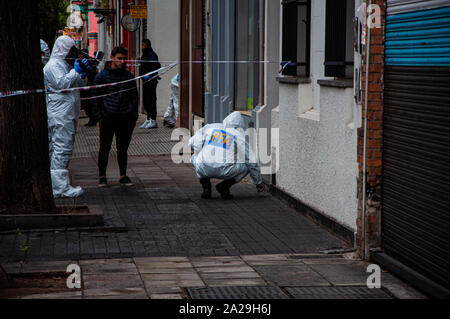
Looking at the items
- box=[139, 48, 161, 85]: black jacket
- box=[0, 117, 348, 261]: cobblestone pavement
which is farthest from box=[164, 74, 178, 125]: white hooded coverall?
box=[0, 117, 348, 261]: cobblestone pavement

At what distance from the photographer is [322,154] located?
920 cm

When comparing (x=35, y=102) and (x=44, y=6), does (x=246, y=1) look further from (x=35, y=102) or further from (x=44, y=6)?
(x=44, y=6)

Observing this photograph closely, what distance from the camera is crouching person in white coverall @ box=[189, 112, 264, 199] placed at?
35.8ft

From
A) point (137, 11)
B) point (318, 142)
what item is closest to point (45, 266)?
point (318, 142)

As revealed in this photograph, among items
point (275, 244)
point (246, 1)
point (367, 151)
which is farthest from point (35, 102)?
point (246, 1)

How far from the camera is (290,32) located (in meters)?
10.7

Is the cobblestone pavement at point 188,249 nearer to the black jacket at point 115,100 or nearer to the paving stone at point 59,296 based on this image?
the paving stone at point 59,296

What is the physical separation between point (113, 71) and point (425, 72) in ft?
20.9

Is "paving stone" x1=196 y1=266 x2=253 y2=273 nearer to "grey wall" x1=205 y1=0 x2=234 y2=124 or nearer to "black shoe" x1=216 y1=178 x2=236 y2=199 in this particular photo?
"black shoe" x1=216 y1=178 x2=236 y2=199

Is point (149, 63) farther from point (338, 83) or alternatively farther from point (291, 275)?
point (291, 275)

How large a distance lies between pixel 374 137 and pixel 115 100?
17.4 ft

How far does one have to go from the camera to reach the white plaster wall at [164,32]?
85.7 feet

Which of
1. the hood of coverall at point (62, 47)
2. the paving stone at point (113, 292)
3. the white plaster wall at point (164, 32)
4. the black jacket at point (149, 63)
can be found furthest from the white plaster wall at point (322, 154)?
the white plaster wall at point (164, 32)

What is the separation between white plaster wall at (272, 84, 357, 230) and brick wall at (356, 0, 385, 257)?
69 centimetres
